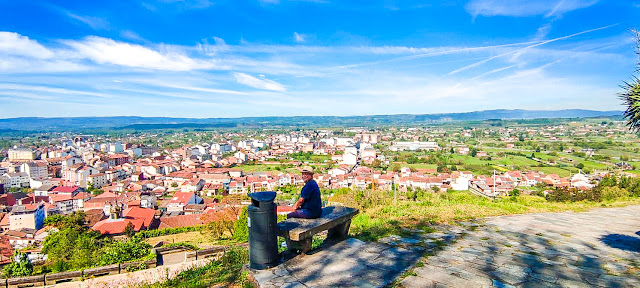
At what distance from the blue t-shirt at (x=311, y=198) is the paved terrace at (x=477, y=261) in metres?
0.47

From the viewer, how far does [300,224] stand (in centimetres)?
372

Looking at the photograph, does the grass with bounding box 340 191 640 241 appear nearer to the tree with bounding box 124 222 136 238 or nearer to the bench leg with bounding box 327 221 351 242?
the bench leg with bounding box 327 221 351 242

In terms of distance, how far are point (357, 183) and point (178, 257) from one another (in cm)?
3256

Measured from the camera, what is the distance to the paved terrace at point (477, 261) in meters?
3.03

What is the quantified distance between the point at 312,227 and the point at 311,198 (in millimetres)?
477

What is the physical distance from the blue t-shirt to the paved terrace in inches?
18.4

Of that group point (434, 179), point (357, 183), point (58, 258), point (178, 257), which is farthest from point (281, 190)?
point (178, 257)

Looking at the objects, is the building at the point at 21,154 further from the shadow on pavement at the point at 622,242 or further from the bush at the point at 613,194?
the shadow on pavement at the point at 622,242

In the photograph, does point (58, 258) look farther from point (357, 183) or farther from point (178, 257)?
point (357, 183)

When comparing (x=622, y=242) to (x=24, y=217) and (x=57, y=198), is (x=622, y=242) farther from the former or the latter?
(x=57, y=198)

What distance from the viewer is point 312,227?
3572 millimetres

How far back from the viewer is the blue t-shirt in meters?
3.94

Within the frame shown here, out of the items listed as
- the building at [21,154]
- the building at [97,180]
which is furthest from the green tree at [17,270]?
the building at [21,154]

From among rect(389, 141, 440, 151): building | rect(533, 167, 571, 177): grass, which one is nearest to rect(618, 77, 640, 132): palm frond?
rect(533, 167, 571, 177): grass
